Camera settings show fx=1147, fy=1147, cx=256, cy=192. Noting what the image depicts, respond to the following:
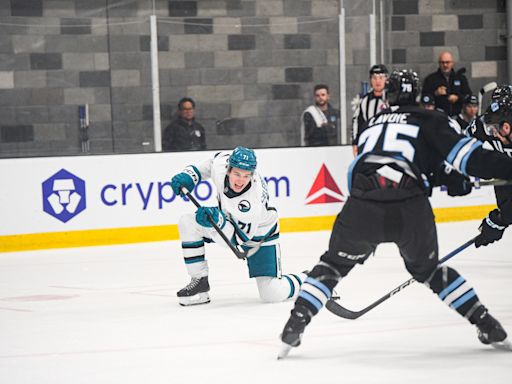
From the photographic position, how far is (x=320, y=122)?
408 inches

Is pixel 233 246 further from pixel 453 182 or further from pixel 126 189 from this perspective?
pixel 126 189

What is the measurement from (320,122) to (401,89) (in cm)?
601

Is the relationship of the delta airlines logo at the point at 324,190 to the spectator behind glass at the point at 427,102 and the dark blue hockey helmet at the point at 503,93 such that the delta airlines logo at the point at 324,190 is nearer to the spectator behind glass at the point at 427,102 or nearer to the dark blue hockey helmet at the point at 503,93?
the spectator behind glass at the point at 427,102

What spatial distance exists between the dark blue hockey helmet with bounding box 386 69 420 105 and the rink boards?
4.85 metres

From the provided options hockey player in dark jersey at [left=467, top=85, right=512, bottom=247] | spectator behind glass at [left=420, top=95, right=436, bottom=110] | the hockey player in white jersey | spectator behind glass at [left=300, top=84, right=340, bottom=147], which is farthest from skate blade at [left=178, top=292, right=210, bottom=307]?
spectator behind glass at [left=420, top=95, right=436, bottom=110]

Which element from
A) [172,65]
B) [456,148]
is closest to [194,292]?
[456,148]

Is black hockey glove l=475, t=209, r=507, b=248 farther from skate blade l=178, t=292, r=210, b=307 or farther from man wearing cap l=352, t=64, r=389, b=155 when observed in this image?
man wearing cap l=352, t=64, r=389, b=155

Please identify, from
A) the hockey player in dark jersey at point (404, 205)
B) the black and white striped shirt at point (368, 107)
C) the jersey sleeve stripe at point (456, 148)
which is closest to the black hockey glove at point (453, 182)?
the hockey player in dark jersey at point (404, 205)

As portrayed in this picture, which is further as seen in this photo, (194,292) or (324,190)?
(324,190)

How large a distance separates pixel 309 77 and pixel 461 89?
154cm

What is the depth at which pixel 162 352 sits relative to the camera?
4.60 meters

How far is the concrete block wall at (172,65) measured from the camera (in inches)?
368

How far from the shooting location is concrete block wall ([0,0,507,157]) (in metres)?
9.34

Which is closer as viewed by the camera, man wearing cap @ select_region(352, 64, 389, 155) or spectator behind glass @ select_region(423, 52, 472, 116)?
man wearing cap @ select_region(352, 64, 389, 155)
